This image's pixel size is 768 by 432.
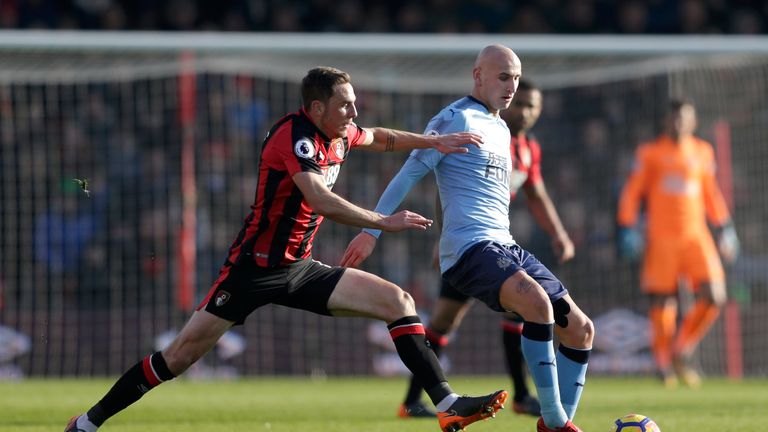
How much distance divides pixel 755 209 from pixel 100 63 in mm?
7039

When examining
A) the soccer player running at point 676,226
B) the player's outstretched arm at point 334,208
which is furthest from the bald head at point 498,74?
the soccer player running at point 676,226

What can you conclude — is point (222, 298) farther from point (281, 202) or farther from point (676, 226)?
point (676, 226)

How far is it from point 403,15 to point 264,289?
12.3 meters

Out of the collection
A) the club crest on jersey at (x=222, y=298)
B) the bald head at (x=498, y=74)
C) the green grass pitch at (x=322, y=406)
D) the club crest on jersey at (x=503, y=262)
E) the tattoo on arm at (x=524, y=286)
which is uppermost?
the bald head at (x=498, y=74)

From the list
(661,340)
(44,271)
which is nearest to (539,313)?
(661,340)

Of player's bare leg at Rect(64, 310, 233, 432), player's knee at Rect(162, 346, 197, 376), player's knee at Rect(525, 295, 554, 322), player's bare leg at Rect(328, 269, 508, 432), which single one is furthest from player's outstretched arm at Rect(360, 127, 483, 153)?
player's knee at Rect(162, 346, 197, 376)

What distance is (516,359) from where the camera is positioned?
318 inches

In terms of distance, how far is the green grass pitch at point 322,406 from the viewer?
7059 mm

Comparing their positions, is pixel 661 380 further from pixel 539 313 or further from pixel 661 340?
pixel 539 313

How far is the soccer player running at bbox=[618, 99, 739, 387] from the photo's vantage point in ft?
37.8

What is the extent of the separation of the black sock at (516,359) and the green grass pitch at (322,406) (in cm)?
19

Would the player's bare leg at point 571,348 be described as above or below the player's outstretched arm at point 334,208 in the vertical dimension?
below

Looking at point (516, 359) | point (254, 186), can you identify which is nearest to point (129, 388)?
point (516, 359)

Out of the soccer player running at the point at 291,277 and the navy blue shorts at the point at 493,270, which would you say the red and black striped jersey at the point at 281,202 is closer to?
the soccer player running at the point at 291,277
